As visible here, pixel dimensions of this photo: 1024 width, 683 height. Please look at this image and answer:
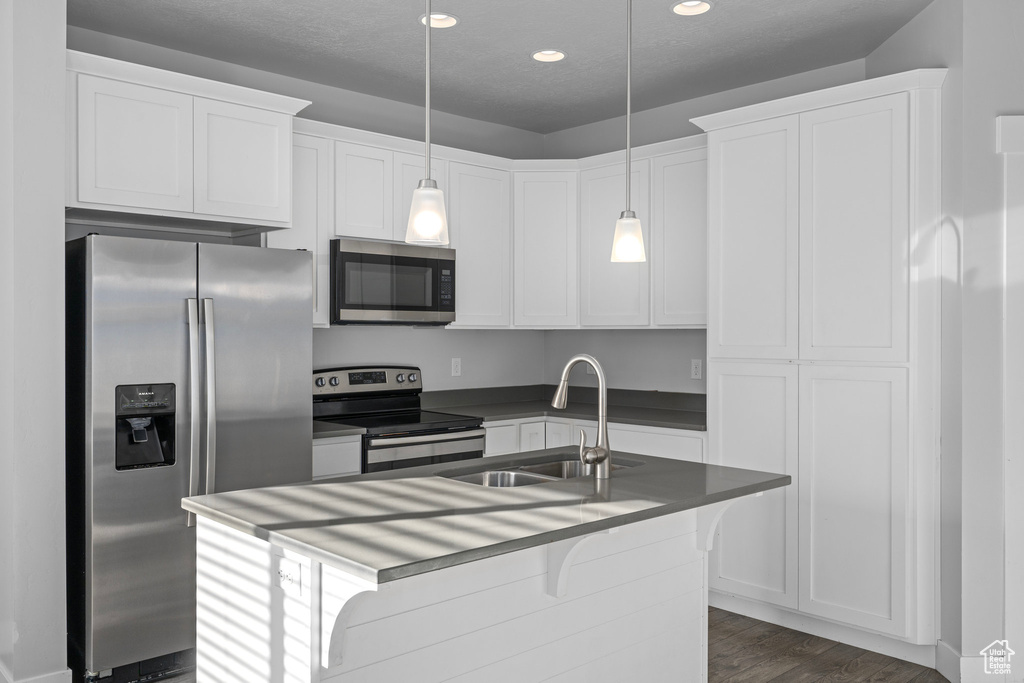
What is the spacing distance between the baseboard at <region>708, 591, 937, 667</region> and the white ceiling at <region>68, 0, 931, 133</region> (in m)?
2.65

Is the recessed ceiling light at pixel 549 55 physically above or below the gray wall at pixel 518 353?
above

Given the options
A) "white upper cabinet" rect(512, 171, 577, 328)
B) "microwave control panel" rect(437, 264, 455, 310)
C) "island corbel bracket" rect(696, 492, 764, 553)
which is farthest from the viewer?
"white upper cabinet" rect(512, 171, 577, 328)

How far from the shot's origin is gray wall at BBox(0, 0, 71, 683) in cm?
273

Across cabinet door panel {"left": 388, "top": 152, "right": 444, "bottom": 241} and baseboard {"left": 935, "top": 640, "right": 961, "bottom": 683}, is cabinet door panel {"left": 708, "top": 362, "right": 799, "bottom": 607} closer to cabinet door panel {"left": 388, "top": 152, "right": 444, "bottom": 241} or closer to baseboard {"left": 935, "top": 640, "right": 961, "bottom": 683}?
baseboard {"left": 935, "top": 640, "right": 961, "bottom": 683}

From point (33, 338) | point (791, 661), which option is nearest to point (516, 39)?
point (33, 338)

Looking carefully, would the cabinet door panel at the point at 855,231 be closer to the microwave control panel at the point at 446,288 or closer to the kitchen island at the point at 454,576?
the kitchen island at the point at 454,576

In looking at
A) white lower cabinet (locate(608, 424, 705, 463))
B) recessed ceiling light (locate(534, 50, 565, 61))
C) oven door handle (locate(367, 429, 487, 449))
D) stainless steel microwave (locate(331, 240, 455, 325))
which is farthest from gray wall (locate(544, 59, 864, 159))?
oven door handle (locate(367, 429, 487, 449))

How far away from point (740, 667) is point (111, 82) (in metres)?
3.41

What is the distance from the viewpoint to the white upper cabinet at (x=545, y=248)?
15.1 feet

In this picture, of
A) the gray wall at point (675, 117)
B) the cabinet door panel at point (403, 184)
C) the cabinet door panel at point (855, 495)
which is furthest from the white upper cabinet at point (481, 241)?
the cabinet door panel at point (855, 495)

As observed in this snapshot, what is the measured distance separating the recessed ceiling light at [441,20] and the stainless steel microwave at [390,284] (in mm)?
1103

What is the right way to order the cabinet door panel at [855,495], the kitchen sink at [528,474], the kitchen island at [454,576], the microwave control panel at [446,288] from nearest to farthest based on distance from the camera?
the kitchen island at [454,576]
the kitchen sink at [528,474]
the cabinet door panel at [855,495]
the microwave control panel at [446,288]

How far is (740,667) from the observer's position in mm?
3125

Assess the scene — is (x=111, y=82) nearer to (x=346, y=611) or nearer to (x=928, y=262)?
(x=346, y=611)
